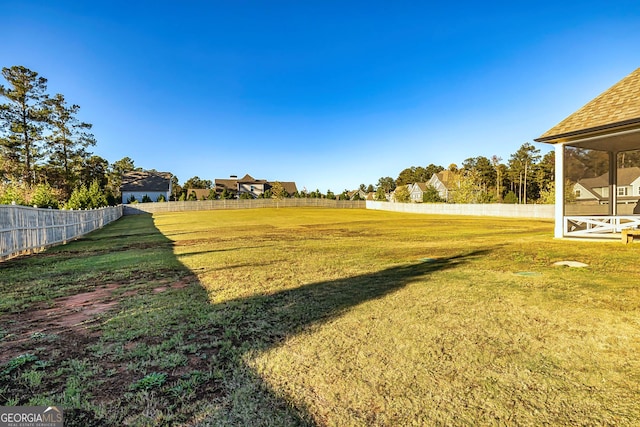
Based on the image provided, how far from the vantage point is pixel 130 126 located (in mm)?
32094

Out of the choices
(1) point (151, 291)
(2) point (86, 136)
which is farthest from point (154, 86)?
(1) point (151, 291)

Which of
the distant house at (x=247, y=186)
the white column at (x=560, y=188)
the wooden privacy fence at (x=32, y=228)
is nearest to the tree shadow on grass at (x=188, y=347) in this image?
the wooden privacy fence at (x=32, y=228)

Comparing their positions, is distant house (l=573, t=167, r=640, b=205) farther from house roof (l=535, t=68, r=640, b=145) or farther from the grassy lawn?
the grassy lawn

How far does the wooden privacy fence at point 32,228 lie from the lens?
8.34 m

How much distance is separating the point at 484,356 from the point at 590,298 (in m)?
2.62

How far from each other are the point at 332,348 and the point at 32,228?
11.8m

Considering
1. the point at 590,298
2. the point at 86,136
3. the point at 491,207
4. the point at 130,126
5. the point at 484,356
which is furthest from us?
the point at 86,136

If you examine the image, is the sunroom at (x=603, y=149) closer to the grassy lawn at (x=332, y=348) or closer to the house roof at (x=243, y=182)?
the grassy lawn at (x=332, y=348)

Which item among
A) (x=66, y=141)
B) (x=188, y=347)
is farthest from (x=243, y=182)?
(x=188, y=347)

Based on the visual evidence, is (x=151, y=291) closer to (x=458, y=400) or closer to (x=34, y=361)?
(x=34, y=361)

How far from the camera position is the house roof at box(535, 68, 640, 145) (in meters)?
9.03

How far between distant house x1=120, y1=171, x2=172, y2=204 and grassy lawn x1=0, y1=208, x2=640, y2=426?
5828 cm

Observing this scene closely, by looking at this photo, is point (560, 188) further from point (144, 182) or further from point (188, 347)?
point (144, 182)

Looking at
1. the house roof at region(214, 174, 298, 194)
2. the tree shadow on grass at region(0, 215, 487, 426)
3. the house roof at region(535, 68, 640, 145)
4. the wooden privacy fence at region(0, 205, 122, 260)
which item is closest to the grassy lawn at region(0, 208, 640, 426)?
the tree shadow on grass at region(0, 215, 487, 426)
